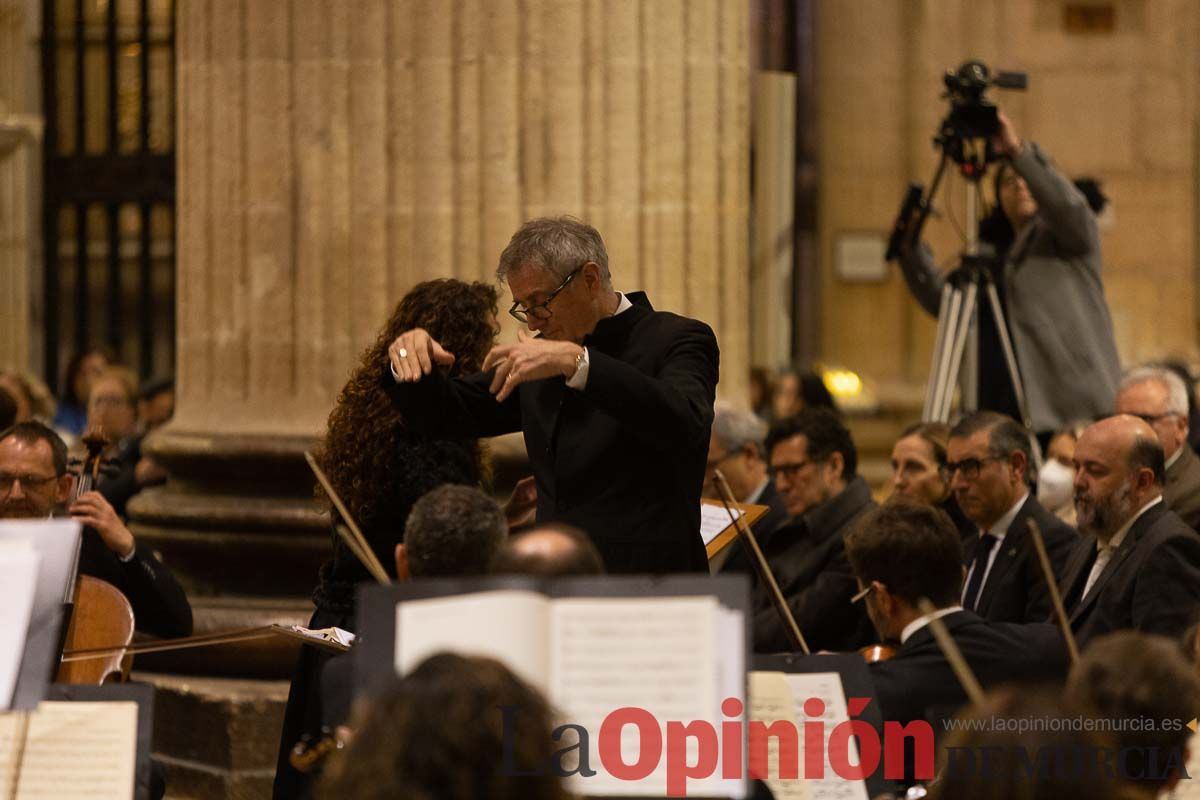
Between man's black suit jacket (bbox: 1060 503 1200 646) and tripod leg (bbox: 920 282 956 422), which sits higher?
tripod leg (bbox: 920 282 956 422)

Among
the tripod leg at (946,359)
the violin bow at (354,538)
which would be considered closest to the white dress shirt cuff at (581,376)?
the violin bow at (354,538)

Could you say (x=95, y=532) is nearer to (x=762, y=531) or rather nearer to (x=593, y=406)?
(x=593, y=406)

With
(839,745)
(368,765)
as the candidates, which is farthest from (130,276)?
(368,765)

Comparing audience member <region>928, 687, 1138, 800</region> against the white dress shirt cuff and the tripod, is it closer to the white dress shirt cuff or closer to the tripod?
the white dress shirt cuff

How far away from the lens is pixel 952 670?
388cm

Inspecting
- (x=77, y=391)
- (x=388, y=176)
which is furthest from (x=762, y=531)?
(x=77, y=391)

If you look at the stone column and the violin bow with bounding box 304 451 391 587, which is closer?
the violin bow with bounding box 304 451 391 587

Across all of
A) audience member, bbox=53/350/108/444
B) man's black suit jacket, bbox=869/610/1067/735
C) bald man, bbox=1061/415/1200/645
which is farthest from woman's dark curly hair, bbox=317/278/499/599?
audience member, bbox=53/350/108/444

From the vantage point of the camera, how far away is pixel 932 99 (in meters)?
10.1

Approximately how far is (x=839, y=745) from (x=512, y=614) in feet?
2.94

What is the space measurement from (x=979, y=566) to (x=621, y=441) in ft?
5.69

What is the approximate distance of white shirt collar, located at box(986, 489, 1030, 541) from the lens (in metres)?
5.44

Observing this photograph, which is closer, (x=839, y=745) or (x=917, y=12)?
(x=839, y=745)

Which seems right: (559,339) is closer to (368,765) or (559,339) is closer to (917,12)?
(368,765)
